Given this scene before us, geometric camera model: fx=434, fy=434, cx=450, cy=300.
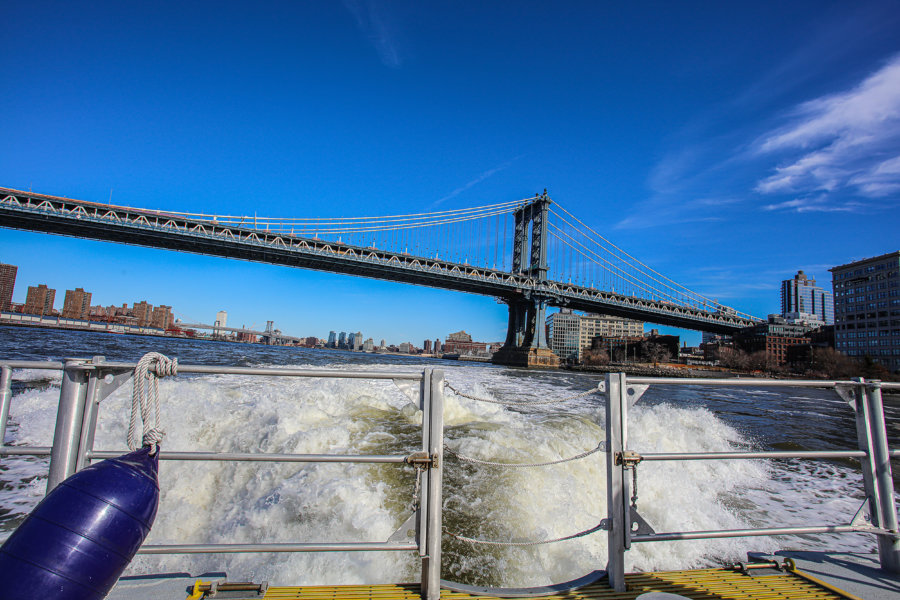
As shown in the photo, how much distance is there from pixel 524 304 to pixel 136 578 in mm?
46961

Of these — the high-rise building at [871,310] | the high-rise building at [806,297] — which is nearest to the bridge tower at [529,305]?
the high-rise building at [871,310]

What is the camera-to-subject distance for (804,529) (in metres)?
1.99

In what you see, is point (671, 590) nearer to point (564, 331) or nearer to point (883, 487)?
point (883, 487)

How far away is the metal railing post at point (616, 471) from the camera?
6.32ft

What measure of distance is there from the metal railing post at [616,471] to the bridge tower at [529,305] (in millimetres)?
42569

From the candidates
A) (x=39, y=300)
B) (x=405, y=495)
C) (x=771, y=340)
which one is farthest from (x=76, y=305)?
(x=771, y=340)

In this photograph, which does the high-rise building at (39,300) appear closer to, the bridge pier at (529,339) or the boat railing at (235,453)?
the bridge pier at (529,339)

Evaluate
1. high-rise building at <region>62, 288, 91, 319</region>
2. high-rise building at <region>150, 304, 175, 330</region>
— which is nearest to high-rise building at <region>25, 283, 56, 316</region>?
high-rise building at <region>62, 288, 91, 319</region>

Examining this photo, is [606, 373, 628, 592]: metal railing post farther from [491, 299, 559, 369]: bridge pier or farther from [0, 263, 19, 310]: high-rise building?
[0, 263, 19, 310]: high-rise building

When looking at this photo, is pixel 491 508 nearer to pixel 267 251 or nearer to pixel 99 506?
pixel 99 506

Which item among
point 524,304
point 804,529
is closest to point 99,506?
point 804,529

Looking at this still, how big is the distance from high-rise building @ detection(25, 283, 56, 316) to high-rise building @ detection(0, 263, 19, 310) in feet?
11.9

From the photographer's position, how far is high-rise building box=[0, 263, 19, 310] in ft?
257

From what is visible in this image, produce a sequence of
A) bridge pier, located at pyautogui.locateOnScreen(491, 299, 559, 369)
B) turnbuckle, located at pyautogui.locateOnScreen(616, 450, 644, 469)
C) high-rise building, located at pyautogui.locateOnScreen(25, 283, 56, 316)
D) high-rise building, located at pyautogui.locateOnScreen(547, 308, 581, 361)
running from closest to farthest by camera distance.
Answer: turnbuckle, located at pyautogui.locateOnScreen(616, 450, 644, 469), bridge pier, located at pyautogui.locateOnScreen(491, 299, 559, 369), high-rise building, located at pyautogui.locateOnScreen(25, 283, 56, 316), high-rise building, located at pyautogui.locateOnScreen(547, 308, 581, 361)
